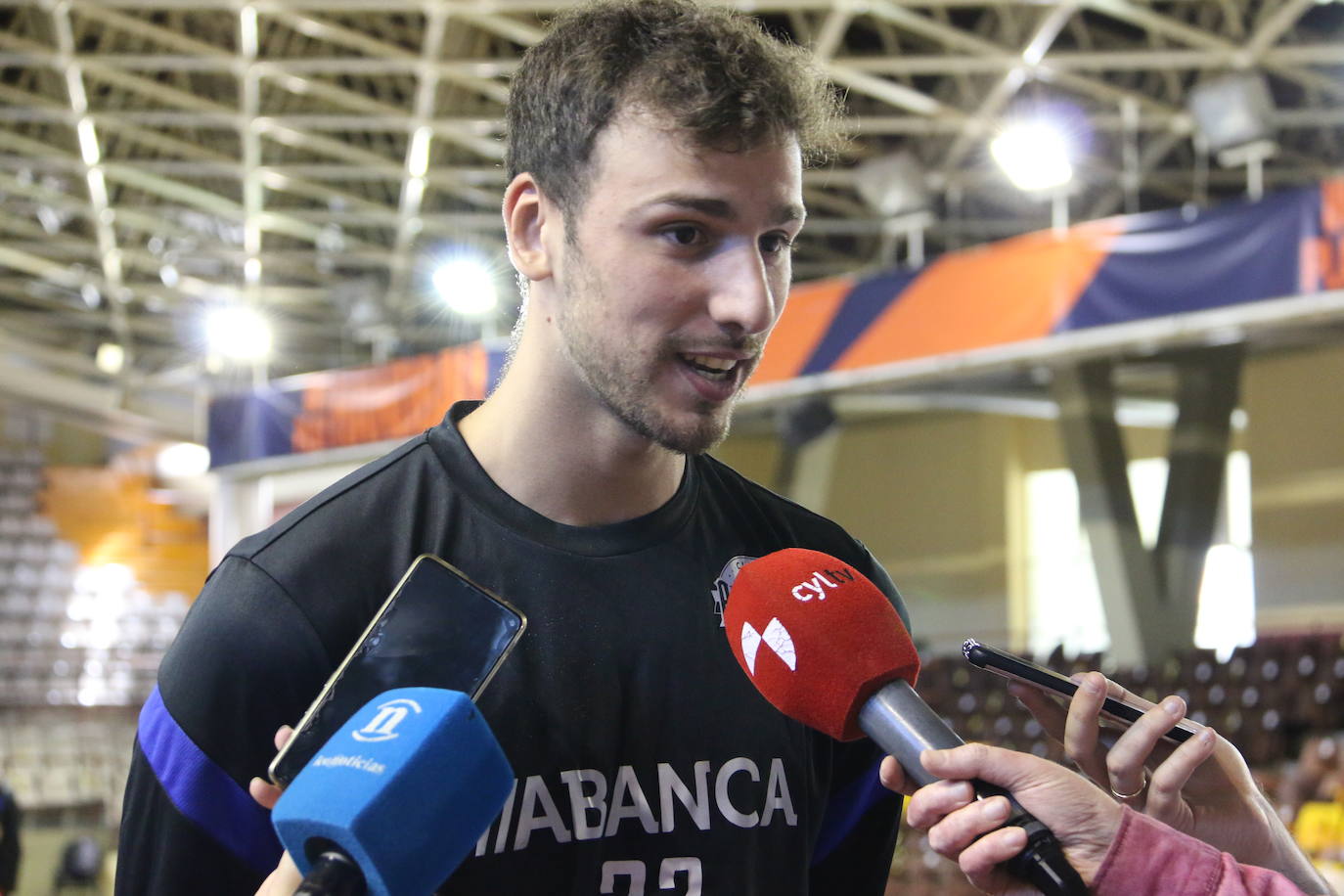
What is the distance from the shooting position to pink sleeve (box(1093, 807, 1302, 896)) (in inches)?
45.8

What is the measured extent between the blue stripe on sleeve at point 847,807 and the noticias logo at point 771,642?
0.36 metres

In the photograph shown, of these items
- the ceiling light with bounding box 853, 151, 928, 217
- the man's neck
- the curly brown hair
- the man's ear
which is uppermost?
the ceiling light with bounding box 853, 151, 928, 217

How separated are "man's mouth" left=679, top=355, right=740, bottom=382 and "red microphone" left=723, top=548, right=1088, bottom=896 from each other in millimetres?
205

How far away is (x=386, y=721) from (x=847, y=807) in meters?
0.81

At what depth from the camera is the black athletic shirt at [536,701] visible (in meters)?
1.36

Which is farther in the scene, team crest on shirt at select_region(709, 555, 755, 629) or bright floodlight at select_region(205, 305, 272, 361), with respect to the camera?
bright floodlight at select_region(205, 305, 272, 361)

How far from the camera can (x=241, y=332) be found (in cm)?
1555

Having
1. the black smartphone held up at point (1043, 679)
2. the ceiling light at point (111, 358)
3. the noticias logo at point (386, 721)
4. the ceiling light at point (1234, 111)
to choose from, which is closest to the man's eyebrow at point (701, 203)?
the black smartphone held up at point (1043, 679)

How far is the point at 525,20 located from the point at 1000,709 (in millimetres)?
6867

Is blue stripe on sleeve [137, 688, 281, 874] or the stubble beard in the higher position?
the stubble beard

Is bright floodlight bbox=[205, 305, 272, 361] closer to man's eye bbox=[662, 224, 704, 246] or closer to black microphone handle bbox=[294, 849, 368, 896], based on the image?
man's eye bbox=[662, 224, 704, 246]

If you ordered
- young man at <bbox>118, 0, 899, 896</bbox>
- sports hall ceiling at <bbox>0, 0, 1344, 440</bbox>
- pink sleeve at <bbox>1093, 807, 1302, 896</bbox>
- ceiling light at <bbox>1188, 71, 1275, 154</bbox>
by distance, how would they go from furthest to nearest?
1. sports hall ceiling at <bbox>0, 0, 1344, 440</bbox>
2. ceiling light at <bbox>1188, 71, 1275, 154</bbox>
3. young man at <bbox>118, 0, 899, 896</bbox>
4. pink sleeve at <bbox>1093, 807, 1302, 896</bbox>

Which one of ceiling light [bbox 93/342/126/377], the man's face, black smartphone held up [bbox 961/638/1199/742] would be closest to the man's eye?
the man's face

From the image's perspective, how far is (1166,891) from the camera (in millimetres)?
1197
